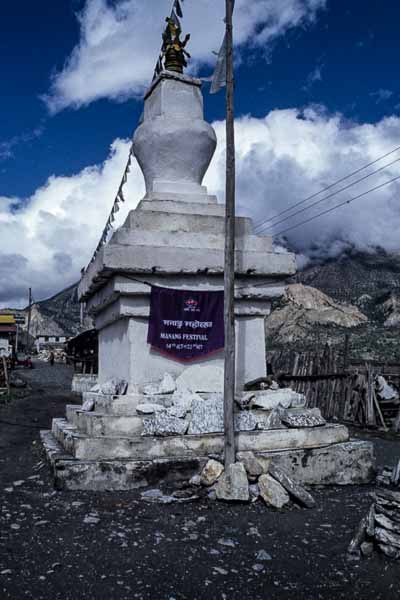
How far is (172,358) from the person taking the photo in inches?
263

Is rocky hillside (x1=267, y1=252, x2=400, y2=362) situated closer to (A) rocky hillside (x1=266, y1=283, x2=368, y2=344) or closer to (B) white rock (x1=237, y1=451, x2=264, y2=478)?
(A) rocky hillside (x1=266, y1=283, x2=368, y2=344)

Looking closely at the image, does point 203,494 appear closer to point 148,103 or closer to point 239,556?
point 239,556

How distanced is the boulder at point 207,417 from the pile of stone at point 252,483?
0.41 m

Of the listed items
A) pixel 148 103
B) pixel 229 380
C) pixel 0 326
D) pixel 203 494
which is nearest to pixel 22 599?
pixel 203 494

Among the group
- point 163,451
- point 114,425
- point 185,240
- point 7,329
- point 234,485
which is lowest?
point 234,485

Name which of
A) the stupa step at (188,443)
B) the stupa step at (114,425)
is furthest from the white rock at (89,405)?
the stupa step at (114,425)

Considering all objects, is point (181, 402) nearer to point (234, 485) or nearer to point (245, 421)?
point (245, 421)

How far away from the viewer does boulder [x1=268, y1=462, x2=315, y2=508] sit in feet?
16.9

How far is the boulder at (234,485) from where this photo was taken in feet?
17.0

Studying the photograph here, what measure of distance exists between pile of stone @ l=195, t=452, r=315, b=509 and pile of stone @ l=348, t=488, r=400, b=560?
0.99 metres

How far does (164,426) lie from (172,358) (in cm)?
110

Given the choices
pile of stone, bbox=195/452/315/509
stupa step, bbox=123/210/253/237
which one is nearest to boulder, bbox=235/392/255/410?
pile of stone, bbox=195/452/315/509

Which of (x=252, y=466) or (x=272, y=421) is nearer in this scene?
(x=252, y=466)

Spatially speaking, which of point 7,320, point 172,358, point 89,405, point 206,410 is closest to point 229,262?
point 172,358
